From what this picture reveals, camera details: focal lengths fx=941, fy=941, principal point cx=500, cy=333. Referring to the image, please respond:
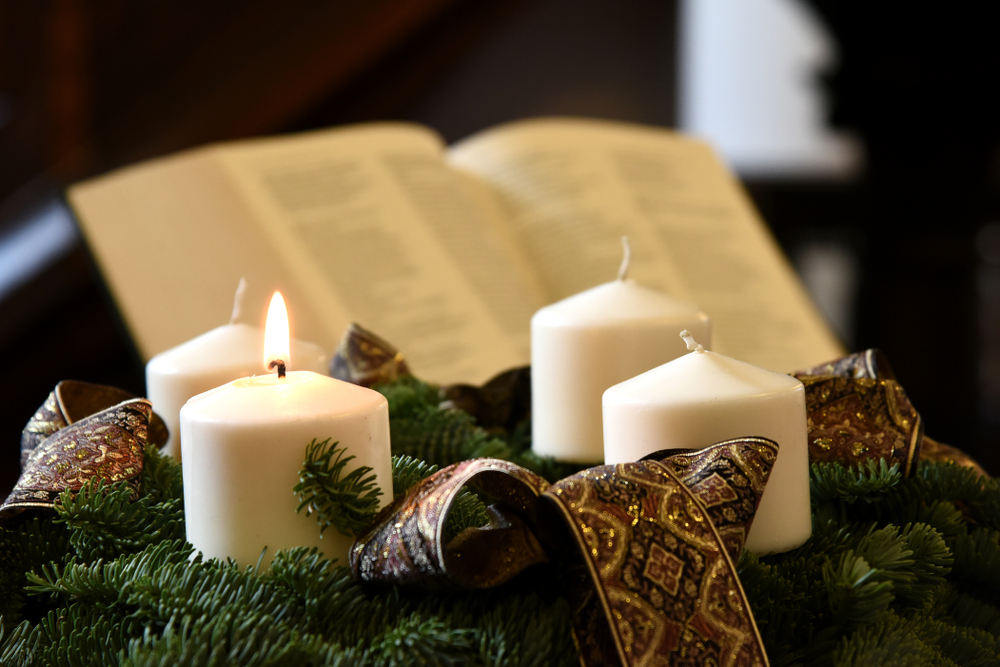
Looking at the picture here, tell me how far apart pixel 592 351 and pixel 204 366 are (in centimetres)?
21

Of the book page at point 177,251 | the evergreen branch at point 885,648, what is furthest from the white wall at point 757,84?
the evergreen branch at point 885,648

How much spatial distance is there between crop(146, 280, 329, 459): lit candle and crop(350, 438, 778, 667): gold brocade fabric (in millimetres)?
181

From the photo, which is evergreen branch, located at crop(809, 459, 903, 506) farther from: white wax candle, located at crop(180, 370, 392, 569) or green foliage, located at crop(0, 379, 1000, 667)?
white wax candle, located at crop(180, 370, 392, 569)

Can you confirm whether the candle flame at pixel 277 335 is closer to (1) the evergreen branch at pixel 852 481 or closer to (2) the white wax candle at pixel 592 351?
(2) the white wax candle at pixel 592 351

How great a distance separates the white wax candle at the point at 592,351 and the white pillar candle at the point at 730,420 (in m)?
0.09

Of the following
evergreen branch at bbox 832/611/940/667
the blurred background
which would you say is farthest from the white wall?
evergreen branch at bbox 832/611/940/667

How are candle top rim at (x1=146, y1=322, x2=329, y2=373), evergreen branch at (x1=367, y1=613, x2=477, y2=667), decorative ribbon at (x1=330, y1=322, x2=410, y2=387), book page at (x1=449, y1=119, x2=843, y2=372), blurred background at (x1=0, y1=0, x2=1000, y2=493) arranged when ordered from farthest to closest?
blurred background at (x1=0, y1=0, x2=1000, y2=493) → book page at (x1=449, y1=119, x2=843, y2=372) → decorative ribbon at (x1=330, y1=322, x2=410, y2=387) → candle top rim at (x1=146, y1=322, x2=329, y2=373) → evergreen branch at (x1=367, y1=613, x2=477, y2=667)

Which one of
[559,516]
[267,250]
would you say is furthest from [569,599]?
[267,250]

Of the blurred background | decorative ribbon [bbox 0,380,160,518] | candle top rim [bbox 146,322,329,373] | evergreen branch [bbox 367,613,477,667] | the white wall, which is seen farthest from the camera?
the white wall

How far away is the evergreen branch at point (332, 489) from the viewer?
37cm

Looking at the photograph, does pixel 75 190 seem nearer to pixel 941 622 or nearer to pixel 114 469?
pixel 114 469

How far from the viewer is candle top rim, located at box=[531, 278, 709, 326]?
51 cm

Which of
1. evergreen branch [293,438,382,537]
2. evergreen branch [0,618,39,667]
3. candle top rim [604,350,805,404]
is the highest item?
candle top rim [604,350,805,404]

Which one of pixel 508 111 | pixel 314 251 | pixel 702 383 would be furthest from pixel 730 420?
pixel 508 111
